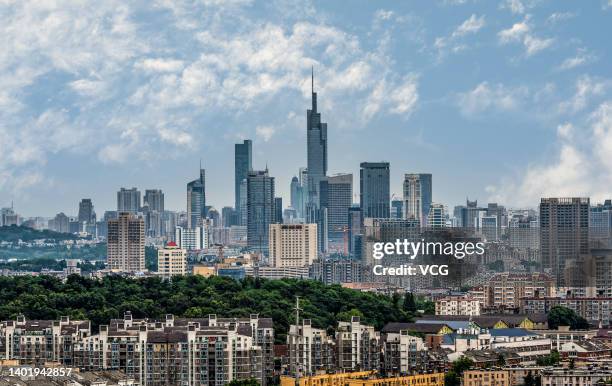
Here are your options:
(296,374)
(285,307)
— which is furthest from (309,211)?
(296,374)

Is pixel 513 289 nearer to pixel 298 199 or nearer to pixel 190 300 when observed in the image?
pixel 190 300

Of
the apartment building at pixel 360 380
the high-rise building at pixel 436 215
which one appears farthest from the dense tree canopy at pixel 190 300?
the high-rise building at pixel 436 215

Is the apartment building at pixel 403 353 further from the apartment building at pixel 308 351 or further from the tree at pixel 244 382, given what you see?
the tree at pixel 244 382

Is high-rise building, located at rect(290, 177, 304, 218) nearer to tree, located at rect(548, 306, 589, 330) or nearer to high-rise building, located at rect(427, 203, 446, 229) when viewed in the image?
high-rise building, located at rect(427, 203, 446, 229)

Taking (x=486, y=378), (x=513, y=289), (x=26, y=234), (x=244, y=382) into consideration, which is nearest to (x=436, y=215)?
(x=26, y=234)

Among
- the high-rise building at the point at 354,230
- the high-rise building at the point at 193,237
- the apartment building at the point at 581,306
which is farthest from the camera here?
the high-rise building at the point at 193,237
